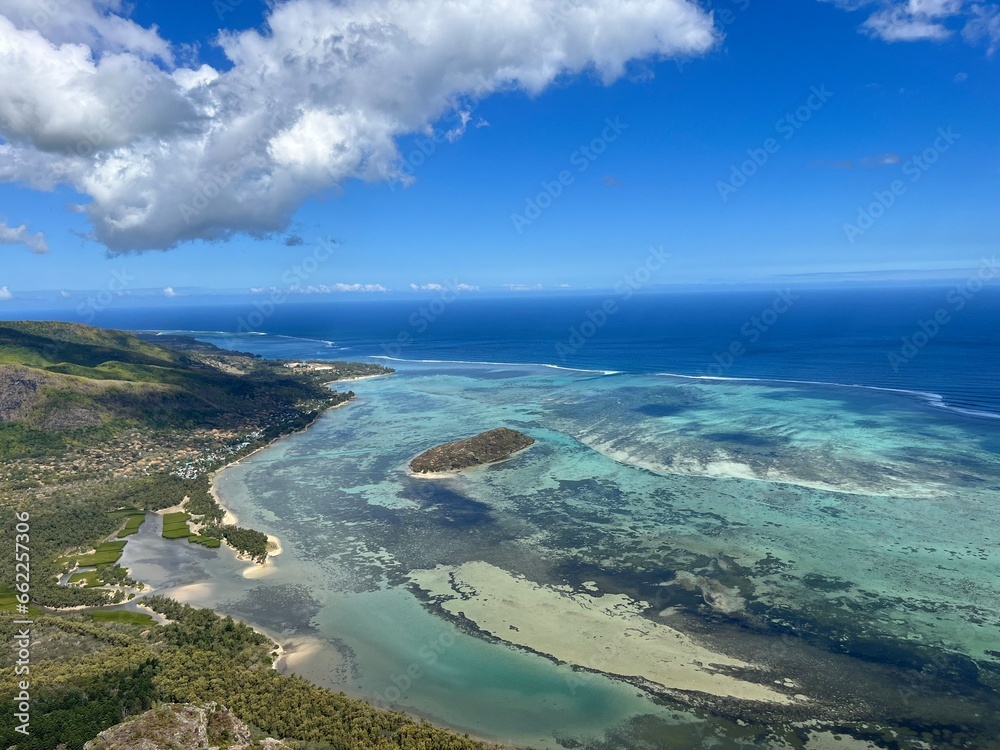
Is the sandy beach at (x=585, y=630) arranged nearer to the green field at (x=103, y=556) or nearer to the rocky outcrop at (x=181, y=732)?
the rocky outcrop at (x=181, y=732)

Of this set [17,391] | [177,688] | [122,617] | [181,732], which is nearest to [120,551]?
[122,617]

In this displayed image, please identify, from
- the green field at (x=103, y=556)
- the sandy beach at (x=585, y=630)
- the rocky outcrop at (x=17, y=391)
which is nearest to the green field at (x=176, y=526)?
the green field at (x=103, y=556)

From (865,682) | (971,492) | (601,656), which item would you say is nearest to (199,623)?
(601,656)

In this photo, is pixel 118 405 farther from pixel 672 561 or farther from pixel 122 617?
pixel 672 561

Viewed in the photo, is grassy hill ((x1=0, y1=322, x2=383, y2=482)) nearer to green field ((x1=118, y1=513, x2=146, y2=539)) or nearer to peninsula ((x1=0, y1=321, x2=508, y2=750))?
peninsula ((x1=0, y1=321, x2=508, y2=750))

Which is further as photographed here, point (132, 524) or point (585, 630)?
point (132, 524)

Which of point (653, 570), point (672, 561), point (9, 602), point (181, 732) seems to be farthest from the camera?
point (672, 561)
